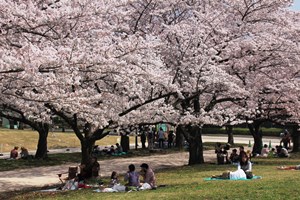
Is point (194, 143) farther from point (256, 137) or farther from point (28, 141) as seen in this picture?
point (28, 141)

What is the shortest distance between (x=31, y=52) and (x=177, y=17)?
15.4 meters

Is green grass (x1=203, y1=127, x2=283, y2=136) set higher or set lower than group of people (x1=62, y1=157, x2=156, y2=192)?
higher

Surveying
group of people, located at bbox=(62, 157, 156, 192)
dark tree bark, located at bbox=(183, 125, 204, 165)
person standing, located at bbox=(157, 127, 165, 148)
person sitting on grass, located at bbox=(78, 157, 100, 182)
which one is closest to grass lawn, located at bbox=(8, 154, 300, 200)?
group of people, located at bbox=(62, 157, 156, 192)

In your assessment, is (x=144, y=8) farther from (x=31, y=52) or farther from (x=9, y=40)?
(x=31, y=52)

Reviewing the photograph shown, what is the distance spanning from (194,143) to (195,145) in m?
0.23

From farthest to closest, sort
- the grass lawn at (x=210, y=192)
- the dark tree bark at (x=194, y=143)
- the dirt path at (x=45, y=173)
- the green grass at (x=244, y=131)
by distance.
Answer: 1. the green grass at (x=244, y=131)
2. the dark tree bark at (x=194, y=143)
3. the dirt path at (x=45, y=173)
4. the grass lawn at (x=210, y=192)

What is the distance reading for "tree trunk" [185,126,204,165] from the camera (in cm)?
2248

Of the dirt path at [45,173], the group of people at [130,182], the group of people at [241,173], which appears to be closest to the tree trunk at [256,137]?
the dirt path at [45,173]

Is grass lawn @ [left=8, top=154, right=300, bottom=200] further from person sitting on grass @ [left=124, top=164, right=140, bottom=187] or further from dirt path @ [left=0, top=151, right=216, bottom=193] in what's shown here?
dirt path @ [left=0, top=151, right=216, bottom=193]

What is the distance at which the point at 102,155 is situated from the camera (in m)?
28.9

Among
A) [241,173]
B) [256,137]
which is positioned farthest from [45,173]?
[256,137]

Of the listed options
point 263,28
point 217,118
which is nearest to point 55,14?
point 217,118

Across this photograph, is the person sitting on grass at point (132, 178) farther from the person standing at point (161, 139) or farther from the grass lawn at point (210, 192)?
the person standing at point (161, 139)

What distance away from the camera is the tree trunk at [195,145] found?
2248 centimetres
